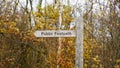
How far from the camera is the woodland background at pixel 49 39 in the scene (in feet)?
31.0

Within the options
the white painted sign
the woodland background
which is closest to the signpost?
the white painted sign

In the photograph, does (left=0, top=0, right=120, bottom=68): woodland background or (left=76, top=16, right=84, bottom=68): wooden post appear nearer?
(left=76, top=16, right=84, bottom=68): wooden post

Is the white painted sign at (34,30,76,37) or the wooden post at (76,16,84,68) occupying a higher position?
the white painted sign at (34,30,76,37)

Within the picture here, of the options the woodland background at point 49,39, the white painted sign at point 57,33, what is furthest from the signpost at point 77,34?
the woodland background at point 49,39

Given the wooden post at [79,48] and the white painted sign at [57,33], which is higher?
the white painted sign at [57,33]

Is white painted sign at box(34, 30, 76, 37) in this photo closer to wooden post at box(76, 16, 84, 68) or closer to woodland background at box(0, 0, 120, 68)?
wooden post at box(76, 16, 84, 68)

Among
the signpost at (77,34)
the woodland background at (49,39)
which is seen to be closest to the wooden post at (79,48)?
the signpost at (77,34)

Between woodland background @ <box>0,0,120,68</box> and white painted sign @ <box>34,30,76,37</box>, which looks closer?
white painted sign @ <box>34,30,76,37</box>

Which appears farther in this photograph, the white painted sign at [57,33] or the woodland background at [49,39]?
the woodland background at [49,39]

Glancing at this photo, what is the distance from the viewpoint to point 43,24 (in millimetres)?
9391

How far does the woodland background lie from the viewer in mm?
9438

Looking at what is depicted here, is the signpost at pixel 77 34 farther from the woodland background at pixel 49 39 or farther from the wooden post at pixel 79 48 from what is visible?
the woodland background at pixel 49 39

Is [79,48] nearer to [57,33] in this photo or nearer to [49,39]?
[57,33]

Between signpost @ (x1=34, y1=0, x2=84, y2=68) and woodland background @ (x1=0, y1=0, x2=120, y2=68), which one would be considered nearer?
signpost @ (x1=34, y1=0, x2=84, y2=68)
